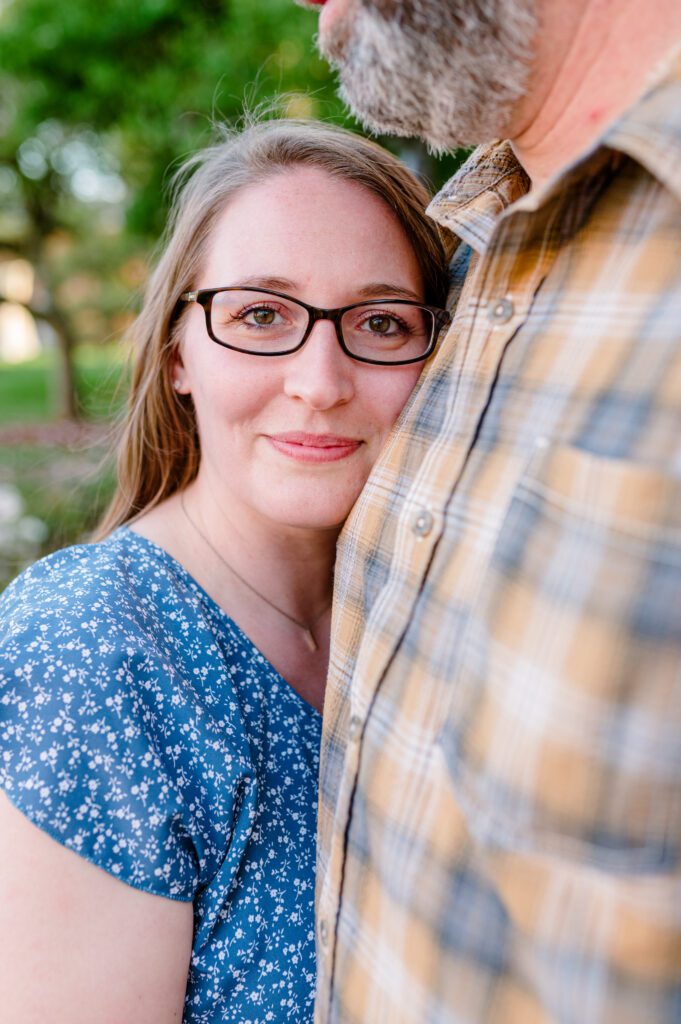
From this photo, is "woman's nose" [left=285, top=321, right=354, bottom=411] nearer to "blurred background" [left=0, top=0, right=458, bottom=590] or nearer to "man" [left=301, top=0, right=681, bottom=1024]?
"man" [left=301, top=0, right=681, bottom=1024]

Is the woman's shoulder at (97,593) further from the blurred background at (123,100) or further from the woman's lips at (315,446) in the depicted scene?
the blurred background at (123,100)

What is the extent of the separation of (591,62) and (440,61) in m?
0.23

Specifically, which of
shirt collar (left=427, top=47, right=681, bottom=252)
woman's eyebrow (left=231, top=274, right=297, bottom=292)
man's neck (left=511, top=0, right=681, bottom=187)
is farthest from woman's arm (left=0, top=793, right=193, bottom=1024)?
man's neck (left=511, top=0, right=681, bottom=187)

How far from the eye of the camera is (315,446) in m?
1.75

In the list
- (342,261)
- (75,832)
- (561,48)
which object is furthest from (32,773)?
(561,48)

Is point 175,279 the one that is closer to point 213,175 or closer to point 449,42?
point 213,175

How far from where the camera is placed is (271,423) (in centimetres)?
177

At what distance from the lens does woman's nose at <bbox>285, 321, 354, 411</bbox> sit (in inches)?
66.4

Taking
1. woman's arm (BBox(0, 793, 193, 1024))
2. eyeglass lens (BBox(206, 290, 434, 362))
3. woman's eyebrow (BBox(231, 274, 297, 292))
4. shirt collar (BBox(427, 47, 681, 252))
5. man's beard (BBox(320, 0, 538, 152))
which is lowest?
woman's arm (BBox(0, 793, 193, 1024))

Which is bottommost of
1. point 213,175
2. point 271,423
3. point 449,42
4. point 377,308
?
point 271,423

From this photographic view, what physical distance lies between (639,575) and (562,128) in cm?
78

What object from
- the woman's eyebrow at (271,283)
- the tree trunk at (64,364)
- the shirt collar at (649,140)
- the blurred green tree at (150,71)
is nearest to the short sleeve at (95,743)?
the woman's eyebrow at (271,283)

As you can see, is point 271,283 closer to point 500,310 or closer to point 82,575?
point 500,310

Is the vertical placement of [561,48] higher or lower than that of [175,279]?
higher
